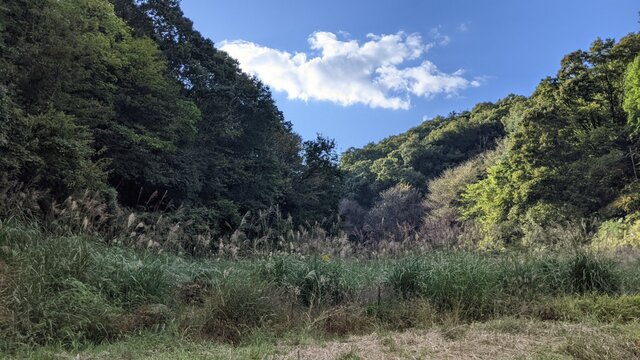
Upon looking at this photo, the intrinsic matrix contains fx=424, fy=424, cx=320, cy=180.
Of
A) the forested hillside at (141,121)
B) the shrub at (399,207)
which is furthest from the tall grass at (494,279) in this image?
the shrub at (399,207)

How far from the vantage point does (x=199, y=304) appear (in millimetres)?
4949

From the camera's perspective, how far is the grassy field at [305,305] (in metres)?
3.66

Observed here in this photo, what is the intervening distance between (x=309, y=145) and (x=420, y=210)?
13.3m

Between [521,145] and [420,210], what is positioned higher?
[521,145]

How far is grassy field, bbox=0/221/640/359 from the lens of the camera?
366cm

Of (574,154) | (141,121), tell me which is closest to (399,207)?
(574,154)

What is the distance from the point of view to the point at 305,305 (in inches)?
209

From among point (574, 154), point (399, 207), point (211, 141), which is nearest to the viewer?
point (211, 141)

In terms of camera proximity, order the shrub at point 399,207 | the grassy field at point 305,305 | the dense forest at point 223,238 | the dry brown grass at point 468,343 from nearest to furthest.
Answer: the dry brown grass at point 468,343
the grassy field at point 305,305
the dense forest at point 223,238
the shrub at point 399,207

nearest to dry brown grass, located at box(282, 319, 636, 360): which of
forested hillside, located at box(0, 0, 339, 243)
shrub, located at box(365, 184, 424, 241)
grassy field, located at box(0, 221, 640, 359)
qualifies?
grassy field, located at box(0, 221, 640, 359)

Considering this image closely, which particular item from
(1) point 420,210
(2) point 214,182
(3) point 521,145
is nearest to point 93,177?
(2) point 214,182

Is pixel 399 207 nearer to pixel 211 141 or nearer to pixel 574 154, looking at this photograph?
pixel 574 154

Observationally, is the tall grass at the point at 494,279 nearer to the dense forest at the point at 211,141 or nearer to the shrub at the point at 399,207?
the dense forest at the point at 211,141

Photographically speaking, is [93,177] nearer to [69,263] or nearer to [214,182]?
[69,263]
